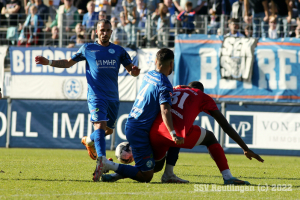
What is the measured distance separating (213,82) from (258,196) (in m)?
9.63

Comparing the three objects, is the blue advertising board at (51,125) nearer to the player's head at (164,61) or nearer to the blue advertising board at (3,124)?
the blue advertising board at (3,124)

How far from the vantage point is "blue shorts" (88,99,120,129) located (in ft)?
22.7

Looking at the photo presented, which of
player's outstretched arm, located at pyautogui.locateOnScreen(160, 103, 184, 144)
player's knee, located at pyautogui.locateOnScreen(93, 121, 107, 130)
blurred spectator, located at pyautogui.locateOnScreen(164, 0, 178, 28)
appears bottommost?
player's knee, located at pyautogui.locateOnScreen(93, 121, 107, 130)

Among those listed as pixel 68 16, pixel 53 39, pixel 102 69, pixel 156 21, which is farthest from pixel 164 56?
pixel 68 16

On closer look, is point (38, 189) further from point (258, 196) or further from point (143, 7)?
point (143, 7)

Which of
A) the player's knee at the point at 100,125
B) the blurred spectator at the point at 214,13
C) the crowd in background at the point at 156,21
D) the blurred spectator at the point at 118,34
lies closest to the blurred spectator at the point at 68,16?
the crowd in background at the point at 156,21

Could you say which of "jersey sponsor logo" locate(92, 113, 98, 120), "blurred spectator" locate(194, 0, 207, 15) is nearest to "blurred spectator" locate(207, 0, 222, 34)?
"blurred spectator" locate(194, 0, 207, 15)

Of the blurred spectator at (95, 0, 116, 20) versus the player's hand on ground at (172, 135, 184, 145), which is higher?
the blurred spectator at (95, 0, 116, 20)

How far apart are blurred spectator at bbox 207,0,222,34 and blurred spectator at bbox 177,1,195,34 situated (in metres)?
0.62

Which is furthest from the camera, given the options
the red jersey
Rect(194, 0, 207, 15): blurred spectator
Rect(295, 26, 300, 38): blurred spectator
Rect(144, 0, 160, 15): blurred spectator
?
Rect(144, 0, 160, 15): blurred spectator

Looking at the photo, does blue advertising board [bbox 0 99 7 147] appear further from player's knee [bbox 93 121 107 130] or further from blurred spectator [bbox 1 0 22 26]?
player's knee [bbox 93 121 107 130]

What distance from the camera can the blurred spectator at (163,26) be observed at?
49.9 ft

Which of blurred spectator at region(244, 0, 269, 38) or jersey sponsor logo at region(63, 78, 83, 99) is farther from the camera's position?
jersey sponsor logo at region(63, 78, 83, 99)

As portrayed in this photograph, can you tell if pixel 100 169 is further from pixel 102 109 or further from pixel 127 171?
pixel 102 109
